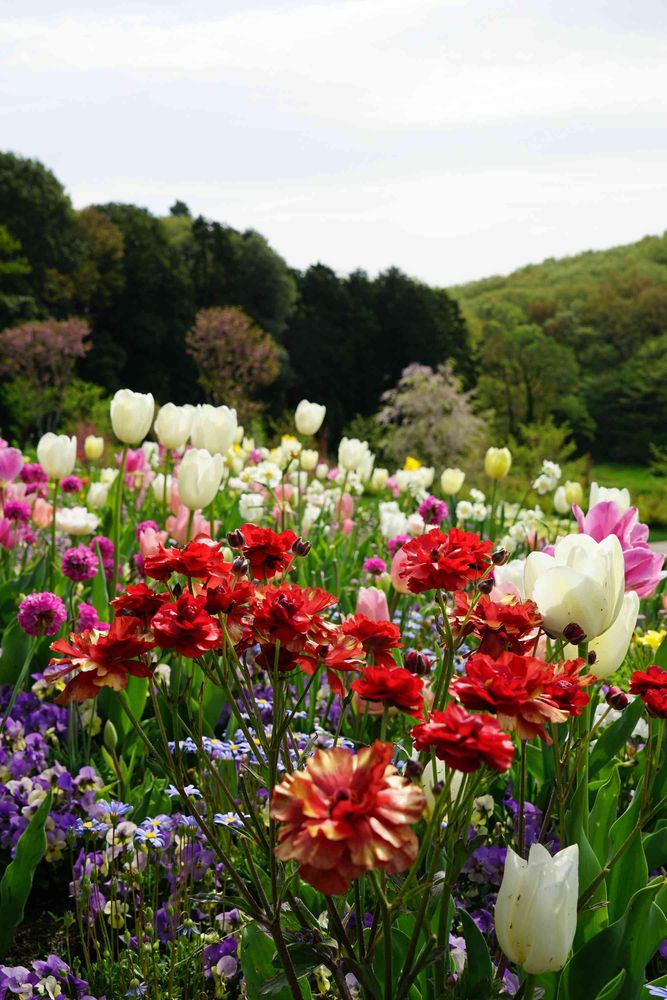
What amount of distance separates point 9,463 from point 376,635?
8.54 ft

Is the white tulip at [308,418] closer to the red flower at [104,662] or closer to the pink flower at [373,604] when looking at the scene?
the pink flower at [373,604]

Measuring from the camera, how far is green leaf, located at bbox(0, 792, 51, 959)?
188cm

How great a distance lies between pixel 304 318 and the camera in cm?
2947

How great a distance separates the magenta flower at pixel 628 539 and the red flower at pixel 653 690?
1.90 ft

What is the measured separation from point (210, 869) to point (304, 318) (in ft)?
92.3

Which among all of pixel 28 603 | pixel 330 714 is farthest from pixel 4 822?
pixel 330 714

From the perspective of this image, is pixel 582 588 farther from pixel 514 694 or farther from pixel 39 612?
pixel 39 612

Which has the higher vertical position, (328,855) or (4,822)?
(328,855)

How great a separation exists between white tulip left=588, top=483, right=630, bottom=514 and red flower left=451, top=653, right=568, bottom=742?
94 cm

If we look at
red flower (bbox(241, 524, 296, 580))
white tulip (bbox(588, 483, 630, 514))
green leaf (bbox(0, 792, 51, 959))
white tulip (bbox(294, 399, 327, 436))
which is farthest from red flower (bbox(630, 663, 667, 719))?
white tulip (bbox(294, 399, 327, 436))

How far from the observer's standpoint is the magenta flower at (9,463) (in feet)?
11.6

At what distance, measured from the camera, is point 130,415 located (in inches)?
124

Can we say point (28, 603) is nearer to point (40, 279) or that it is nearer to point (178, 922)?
point (178, 922)

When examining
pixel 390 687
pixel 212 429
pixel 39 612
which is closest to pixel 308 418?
pixel 212 429
